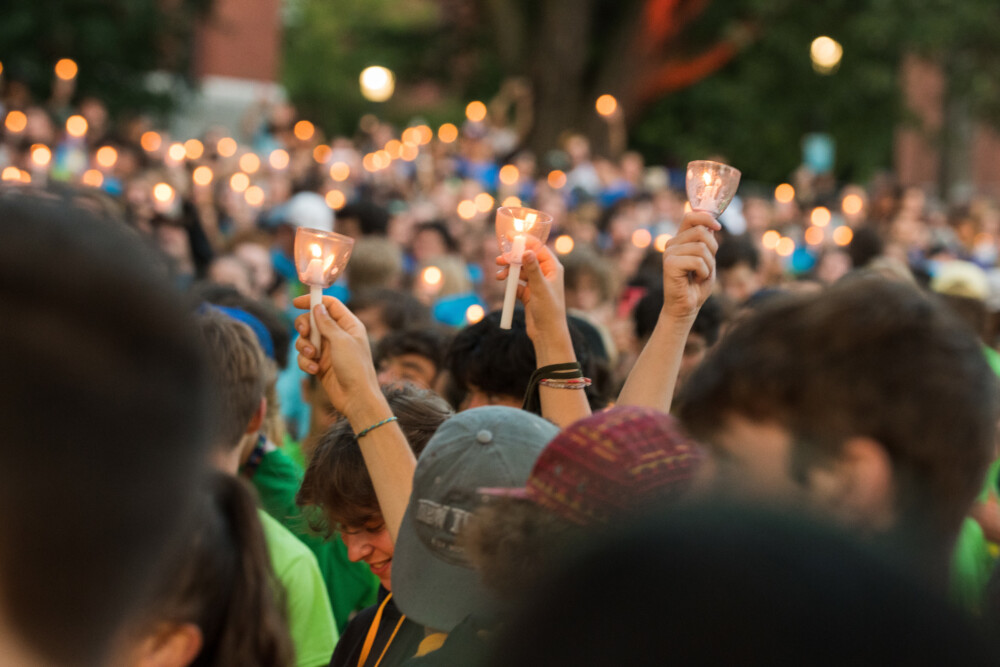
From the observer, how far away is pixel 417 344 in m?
4.87

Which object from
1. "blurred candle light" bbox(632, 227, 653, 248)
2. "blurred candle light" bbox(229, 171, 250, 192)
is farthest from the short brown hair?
"blurred candle light" bbox(229, 171, 250, 192)

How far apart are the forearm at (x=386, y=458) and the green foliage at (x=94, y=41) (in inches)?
809

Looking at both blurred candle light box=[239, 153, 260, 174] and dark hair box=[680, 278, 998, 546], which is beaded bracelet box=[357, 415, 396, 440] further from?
blurred candle light box=[239, 153, 260, 174]

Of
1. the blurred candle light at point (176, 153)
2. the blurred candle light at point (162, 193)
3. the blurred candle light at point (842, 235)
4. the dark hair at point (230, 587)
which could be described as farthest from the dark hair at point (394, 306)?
the blurred candle light at point (176, 153)

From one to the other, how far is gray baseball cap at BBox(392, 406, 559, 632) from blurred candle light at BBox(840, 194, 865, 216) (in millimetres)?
11889

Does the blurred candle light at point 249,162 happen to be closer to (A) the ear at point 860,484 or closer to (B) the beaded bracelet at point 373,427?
(B) the beaded bracelet at point 373,427

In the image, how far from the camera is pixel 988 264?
38.0ft

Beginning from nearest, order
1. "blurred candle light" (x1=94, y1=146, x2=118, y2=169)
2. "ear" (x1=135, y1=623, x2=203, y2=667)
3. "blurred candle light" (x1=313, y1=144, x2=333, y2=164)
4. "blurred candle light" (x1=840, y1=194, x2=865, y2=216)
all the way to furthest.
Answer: "ear" (x1=135, y1=623, x2=203, y2=667) → "blurred candle light" (x1=94, y1=146, x2=118, y2=169) → "blurred candle light" (x1=840, y1=194, x2=865, y2=216) → "blurred candle light" (x1=313, y1=144, x2=333, y2=164)

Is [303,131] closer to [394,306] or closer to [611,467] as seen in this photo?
[394,306]

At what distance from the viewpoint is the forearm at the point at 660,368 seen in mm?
2846

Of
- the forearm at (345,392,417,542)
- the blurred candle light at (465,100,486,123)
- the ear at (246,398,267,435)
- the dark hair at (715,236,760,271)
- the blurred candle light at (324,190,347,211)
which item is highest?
the blurred candle light at (465,100,486,123)

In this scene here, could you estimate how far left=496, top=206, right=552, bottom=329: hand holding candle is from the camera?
2.78m

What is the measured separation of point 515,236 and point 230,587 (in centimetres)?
136

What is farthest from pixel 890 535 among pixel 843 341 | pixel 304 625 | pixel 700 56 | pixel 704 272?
pixel 700 56
